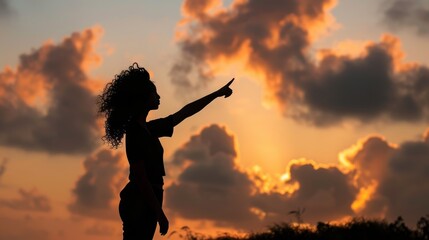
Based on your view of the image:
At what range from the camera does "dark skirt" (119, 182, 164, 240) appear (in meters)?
6.89

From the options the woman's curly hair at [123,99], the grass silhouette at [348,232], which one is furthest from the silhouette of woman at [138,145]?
the grass silhouette at [348,232]

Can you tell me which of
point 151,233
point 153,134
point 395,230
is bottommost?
point 151,233

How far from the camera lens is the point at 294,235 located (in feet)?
48.6

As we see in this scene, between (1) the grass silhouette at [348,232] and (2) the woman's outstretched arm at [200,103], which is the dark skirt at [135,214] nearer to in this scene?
(2) the woman's outstretched arm at [200,103]

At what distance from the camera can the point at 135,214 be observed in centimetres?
690

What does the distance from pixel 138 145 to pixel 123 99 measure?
2.33ft

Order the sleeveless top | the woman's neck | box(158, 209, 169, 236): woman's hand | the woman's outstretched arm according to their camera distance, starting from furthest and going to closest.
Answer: the woman's outstretched arm
the woman's neck
the sleeveless top
box(158, 209, 169, 236): woman's hand

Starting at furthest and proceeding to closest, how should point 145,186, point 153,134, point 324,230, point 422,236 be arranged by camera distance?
point 324,230 → point 422,236 → point 153,134 → point 145,186

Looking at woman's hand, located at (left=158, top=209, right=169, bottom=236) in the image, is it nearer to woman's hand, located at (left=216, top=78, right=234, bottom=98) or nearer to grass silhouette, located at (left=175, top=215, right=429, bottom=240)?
woman's hand, located at (left=216, top=78, right=234, bottom=98)

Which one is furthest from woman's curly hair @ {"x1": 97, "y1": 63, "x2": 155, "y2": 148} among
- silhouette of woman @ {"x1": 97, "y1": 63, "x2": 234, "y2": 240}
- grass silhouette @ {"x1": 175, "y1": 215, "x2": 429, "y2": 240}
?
grass silhouette @ {"x1": 175, "y1": 215, "x2": 429, "y2": 240}

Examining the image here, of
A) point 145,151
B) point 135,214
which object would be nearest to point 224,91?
point 145,151

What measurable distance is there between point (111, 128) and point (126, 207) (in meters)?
1.04

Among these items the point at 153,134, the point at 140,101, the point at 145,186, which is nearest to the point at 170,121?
the point at 153,134

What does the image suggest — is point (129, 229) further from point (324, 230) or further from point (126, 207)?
point (324, 230)
